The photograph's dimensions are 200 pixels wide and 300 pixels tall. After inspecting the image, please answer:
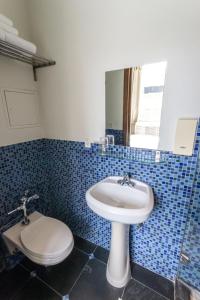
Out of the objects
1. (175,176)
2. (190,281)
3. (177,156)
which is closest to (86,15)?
(177,156)

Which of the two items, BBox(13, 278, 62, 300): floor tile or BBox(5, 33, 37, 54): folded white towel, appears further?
BBox(13, 278, 62, 300): floor tile

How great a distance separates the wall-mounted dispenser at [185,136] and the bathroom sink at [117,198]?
0.37 meters

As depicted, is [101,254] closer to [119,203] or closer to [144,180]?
[119,203]

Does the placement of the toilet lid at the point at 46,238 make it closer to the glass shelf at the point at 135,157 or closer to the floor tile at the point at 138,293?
the floor tile at the point at 138,293

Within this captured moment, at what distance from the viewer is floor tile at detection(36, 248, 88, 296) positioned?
4.18 ft

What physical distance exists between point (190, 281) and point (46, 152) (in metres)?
1.75

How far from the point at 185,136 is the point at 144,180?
1.45ft

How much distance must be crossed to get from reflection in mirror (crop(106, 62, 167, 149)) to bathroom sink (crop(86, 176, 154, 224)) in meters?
0.33

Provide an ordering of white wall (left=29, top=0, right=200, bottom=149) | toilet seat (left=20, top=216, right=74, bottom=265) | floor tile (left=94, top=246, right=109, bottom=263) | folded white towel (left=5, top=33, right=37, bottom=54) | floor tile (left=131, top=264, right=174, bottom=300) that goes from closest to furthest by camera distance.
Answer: white wall (left=29, top=0, right=200, bottom=149), folded white towel (left=5, top=33, right=37, bottom=54), toilet seat (left=20, top=216, right=74, bottom=265), floor tile (left=131, top=264, right=174, bottom=300), floor tile (left=94, top=246, right=109, bottom=263)

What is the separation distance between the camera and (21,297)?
1204 millimetres

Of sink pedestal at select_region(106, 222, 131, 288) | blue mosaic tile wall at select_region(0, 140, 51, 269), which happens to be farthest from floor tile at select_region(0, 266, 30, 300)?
sink pedestal at select_region(106, 222, 131, 288)

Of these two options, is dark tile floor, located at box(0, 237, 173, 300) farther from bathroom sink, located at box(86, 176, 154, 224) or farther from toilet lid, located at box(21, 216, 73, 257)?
bathroom sink, located at box(86, 176, 154, 224)

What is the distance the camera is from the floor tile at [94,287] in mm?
1201

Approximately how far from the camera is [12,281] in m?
1.32
